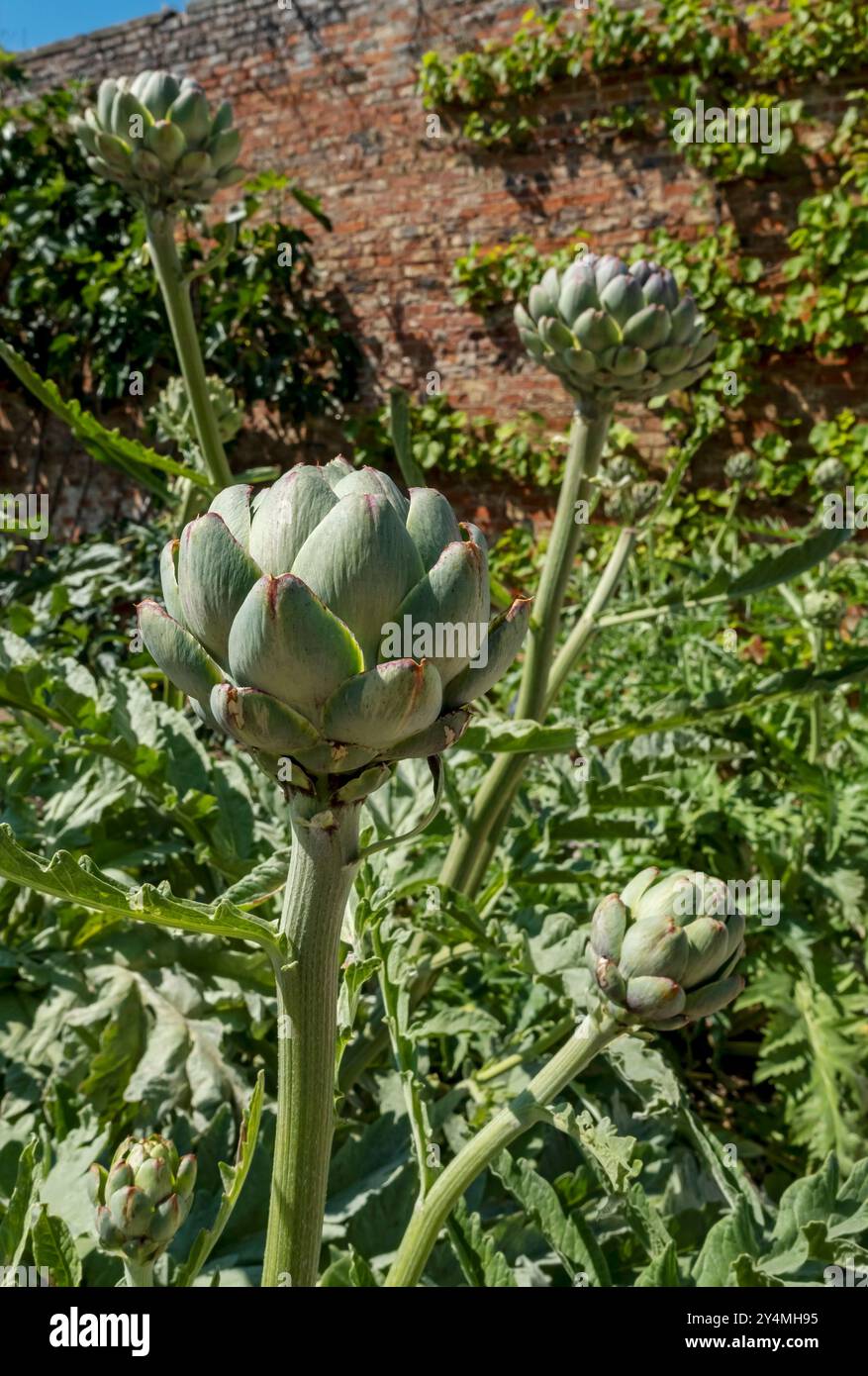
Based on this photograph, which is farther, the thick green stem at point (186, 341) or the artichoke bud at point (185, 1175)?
the thick green stem at point (186, 341)

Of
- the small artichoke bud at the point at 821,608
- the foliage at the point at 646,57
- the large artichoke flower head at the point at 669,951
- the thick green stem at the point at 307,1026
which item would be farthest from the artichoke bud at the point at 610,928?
the foliage at the point at 646,57

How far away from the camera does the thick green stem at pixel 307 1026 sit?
45 centimetres

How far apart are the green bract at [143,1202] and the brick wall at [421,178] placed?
9.61 feet

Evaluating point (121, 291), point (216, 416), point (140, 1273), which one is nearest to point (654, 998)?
point (140, 1273)

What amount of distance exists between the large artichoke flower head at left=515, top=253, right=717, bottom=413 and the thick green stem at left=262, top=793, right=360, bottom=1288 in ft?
2.26

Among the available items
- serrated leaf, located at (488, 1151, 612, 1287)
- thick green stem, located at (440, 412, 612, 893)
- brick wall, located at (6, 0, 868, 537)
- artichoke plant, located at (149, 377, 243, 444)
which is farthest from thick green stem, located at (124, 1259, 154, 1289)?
brick wall, located at (6, 0, 868, 537)

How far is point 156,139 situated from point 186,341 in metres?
0.25

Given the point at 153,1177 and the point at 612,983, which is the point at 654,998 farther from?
the point at 153,1177

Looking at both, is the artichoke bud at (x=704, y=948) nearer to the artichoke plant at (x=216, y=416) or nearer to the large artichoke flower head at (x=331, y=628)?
the large artichoke flower head at (x=331, y=628)

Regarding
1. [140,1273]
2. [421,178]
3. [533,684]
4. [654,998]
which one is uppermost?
[421,178]

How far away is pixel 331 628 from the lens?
40cm

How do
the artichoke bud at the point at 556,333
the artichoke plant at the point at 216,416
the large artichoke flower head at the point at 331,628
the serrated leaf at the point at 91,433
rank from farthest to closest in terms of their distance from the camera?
the artichoke plant at the point at 216,416 < the artichoke bud at the point at 556,333 < the serrated leaf at the point at 91,433 < the large artichoke flower head at the point at 331,628

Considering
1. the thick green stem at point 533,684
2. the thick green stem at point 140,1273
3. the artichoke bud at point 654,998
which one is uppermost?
the thick green stem at point 533,684

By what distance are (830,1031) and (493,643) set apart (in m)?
0.99
